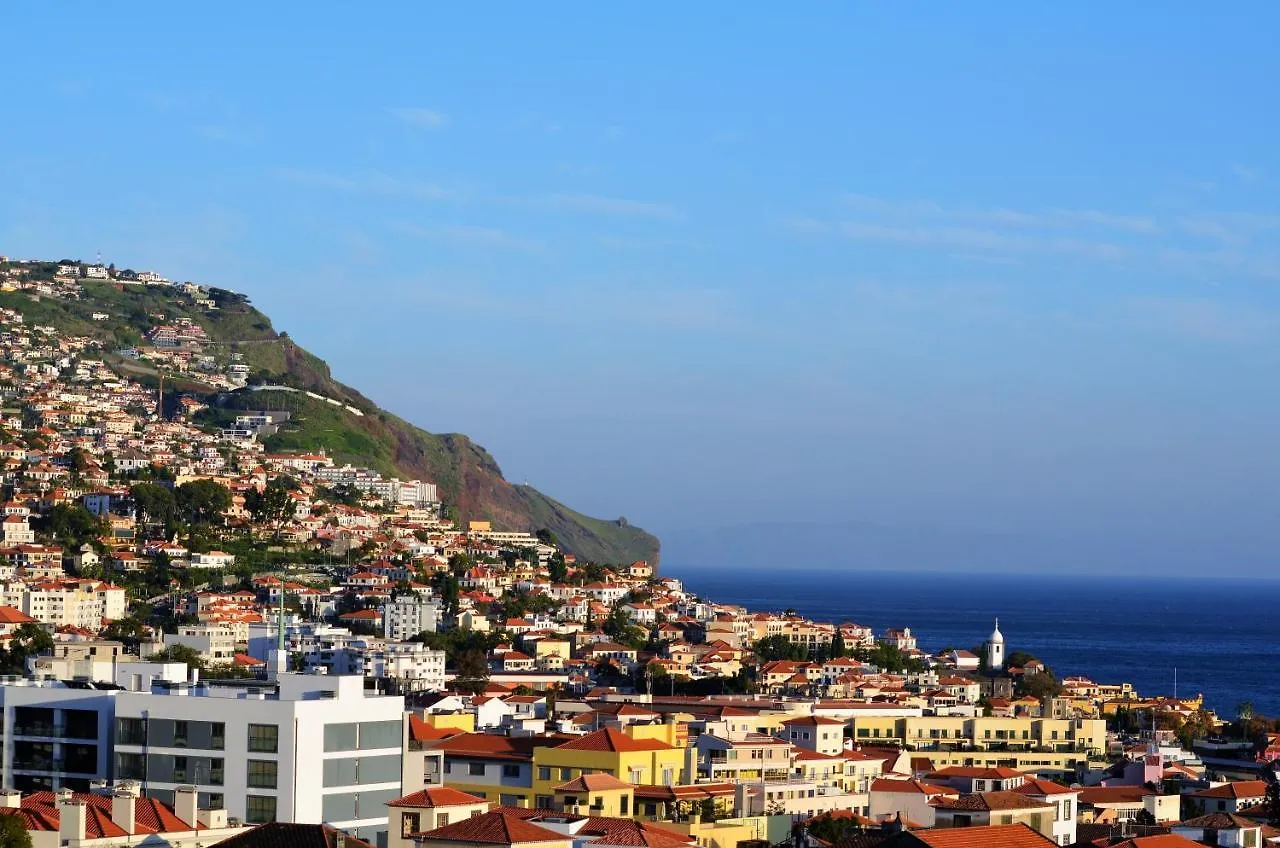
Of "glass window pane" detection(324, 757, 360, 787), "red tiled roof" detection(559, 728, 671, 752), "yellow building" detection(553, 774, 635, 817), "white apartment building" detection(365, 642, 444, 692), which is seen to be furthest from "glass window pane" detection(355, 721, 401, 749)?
"white apartment building" detection(365, 642, 444, 692)

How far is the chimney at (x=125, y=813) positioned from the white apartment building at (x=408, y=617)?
7100 centimetres

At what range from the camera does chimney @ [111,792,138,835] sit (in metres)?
30.5

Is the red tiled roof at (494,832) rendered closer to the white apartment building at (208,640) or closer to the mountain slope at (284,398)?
the white apartment building at (208,640)

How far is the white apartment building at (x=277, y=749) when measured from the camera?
123ft

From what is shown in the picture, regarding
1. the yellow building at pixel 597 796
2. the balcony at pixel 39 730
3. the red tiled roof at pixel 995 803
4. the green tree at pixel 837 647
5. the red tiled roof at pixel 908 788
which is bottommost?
the red tiled roof at pixel 908 788

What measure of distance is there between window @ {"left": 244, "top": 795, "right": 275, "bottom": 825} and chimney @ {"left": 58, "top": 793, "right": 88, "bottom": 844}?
22.9 ft

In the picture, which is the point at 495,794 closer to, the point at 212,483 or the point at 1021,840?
the point at 1021,840

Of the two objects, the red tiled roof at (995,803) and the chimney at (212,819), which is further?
the red tiled roof at (995,803)

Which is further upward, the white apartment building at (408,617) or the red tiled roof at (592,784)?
the white apartment building at (408,617)

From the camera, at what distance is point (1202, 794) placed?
5012 cm

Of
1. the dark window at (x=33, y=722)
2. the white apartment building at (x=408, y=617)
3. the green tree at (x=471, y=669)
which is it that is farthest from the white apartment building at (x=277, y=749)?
the white apartment building at (x=408, y=617)

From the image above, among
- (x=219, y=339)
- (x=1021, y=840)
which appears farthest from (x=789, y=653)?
(x=219, y=339)

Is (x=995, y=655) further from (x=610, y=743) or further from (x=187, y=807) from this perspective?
(x=187, y=807)

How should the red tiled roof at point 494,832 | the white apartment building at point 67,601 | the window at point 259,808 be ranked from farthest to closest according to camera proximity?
the white apartment building at point 67,601 → the window at point 259,808 → the red tiled roof at point 494,832
